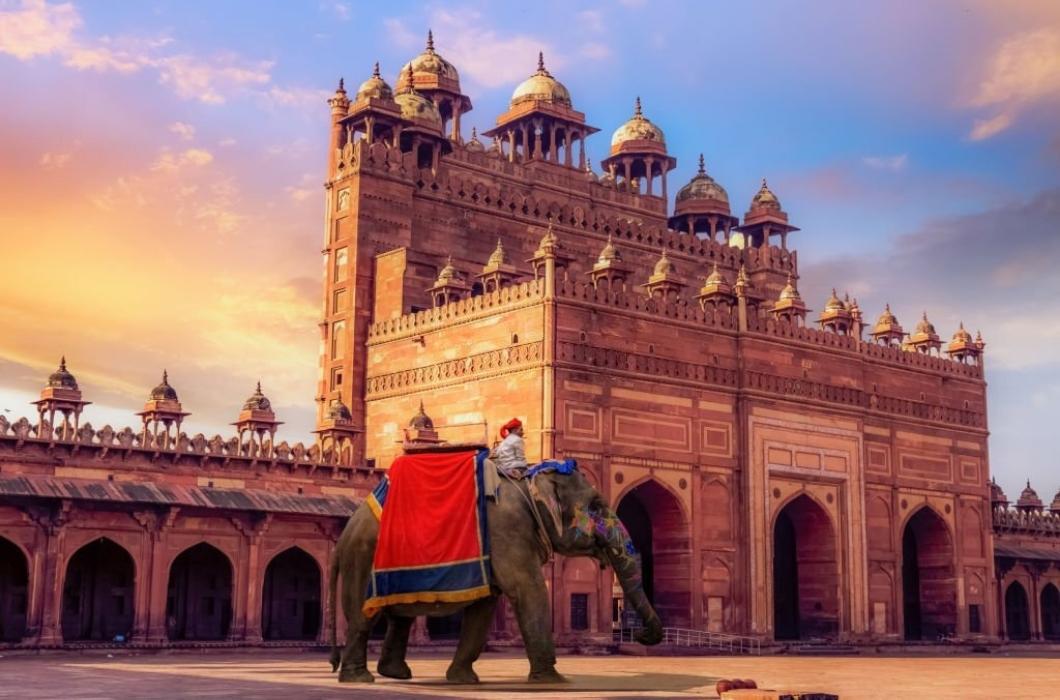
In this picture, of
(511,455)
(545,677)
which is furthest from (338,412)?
(545,677)

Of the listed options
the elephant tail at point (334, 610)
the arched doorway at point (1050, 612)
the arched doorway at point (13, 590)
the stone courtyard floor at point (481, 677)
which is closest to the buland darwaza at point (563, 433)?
the arched doorway at point (13, 590)

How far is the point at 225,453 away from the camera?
30672 millimetres

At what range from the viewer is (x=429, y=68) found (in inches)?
1795

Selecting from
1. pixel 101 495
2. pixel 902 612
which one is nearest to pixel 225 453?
pixel 101 495

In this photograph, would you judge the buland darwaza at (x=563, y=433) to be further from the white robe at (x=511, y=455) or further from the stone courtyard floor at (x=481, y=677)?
the white robe at (x=511, y=455)

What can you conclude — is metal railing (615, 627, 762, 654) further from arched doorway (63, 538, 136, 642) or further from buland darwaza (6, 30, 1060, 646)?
arched doorway (63, 538, 136, 642)

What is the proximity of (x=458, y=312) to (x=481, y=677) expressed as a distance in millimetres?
18783

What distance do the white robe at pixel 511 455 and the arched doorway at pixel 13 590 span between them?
1522cm

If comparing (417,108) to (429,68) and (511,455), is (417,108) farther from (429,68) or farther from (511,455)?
(511,455)

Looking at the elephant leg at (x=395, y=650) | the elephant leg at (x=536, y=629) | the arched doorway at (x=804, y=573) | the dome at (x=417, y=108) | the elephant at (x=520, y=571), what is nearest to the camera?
the elephant leg at (x=536, y=629)

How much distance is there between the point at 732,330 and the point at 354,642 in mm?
22419

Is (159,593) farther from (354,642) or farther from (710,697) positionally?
(710,697)

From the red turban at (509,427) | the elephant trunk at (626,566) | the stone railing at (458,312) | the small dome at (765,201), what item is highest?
the small dome at (765,201)

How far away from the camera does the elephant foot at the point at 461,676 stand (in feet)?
52.2
